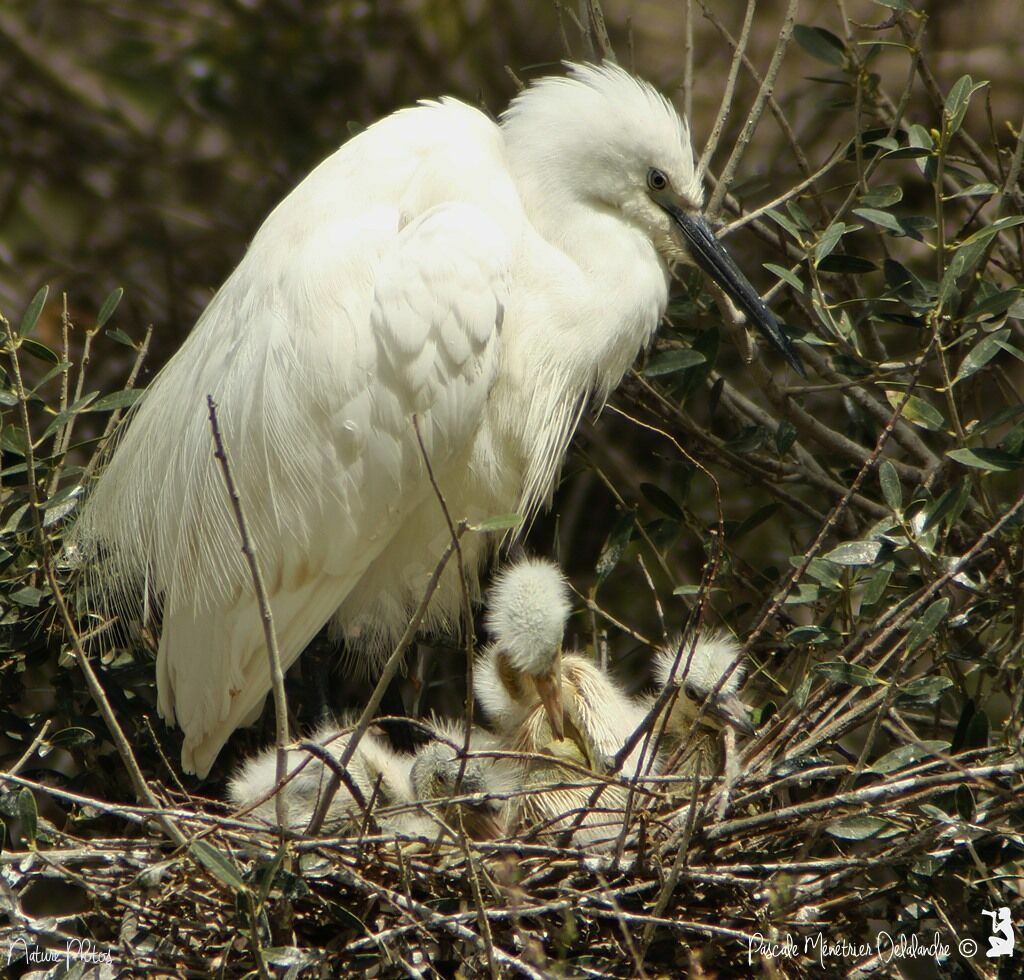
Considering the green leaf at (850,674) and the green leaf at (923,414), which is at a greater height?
the green leaf at (923,414)

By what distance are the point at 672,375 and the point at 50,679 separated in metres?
1.19

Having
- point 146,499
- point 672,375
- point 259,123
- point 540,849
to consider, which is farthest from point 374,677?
point 259,123

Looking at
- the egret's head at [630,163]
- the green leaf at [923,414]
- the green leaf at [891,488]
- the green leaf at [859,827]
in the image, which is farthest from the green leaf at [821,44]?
the green leaf at [859,827]

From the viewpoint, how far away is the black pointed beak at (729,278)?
218 cm

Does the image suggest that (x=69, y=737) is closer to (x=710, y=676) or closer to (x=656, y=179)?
(x=710, y=676)

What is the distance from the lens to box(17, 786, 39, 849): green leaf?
1708mm

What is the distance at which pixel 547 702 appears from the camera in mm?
2086

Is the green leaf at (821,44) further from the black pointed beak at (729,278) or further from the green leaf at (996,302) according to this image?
the green leaf at (996,302)

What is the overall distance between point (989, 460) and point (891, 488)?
5.4 inches

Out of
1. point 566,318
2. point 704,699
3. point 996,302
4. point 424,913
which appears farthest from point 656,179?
point 424,913

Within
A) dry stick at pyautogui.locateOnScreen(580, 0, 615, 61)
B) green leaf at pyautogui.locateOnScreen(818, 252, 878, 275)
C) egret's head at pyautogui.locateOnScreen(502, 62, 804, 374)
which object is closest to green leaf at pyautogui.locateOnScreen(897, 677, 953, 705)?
egret's head at pyautogui.locateOnScreen(502, 62, 804, 374)

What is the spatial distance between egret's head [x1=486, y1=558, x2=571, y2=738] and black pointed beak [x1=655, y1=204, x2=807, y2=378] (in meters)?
0.52

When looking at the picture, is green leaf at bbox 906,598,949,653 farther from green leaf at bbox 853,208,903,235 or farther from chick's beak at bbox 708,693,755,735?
green leaf at bbox 853,208,903,235

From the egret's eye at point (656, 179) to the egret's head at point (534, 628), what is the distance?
648mm
